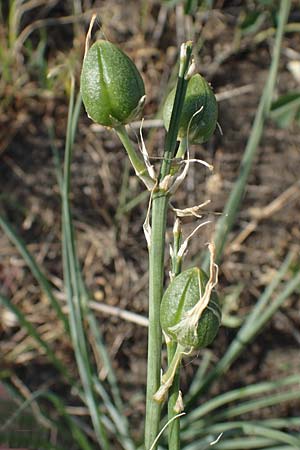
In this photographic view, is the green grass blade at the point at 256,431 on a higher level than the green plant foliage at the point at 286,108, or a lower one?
lower

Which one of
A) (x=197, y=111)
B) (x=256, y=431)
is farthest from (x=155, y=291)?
(x=256, y=431)

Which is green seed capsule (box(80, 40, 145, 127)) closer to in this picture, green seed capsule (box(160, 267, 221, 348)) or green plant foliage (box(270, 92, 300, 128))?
green seed capsule (box(160, 267, 221, 348))

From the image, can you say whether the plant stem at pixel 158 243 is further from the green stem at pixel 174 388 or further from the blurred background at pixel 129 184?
the blurred background at pixel 129 184

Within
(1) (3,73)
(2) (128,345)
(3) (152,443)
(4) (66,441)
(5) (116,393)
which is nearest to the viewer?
(3) (152,443)

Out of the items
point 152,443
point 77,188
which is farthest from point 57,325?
point 152,443

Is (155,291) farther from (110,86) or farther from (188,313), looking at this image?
(110,86)

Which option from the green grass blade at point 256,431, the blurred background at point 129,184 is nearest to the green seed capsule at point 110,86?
the green grass blade at point 256,431

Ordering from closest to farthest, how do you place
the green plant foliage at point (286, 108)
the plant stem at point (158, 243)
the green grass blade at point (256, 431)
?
the plant stem at point (158, 243)
the green grass blade at point (256, 431)
the green plant foliage at point (286, 108)

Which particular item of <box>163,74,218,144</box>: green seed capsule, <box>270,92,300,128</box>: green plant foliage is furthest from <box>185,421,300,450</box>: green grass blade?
<box>270,92,300,128</box>: green plant foliage

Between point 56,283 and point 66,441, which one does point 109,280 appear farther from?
point 66,441
